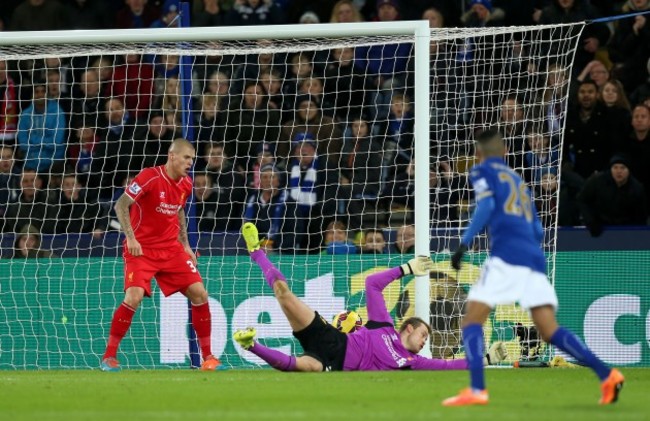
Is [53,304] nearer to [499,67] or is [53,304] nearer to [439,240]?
[439,240]

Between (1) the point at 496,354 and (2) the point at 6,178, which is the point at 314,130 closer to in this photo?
(2) the point at 6,178

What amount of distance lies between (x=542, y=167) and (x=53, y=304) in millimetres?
6142

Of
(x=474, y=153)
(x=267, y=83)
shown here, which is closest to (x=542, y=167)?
(x=474, y=153)

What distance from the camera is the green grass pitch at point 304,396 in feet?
29.3

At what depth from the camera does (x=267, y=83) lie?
17.4 m

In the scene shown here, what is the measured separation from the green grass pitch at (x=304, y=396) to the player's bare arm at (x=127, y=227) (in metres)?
1.24

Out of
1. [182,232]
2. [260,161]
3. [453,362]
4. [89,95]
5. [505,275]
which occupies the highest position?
[89,95]

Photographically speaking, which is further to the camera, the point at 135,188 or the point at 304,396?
the point at 135,188

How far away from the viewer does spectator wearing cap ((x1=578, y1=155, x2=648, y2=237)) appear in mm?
15969

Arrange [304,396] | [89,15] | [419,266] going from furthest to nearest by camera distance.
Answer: [89,15] → [419,266] → [304,396]

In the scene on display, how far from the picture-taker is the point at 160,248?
13781 millimetres

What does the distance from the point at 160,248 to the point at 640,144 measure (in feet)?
21.3

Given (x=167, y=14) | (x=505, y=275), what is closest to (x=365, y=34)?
(x=505, y=275)

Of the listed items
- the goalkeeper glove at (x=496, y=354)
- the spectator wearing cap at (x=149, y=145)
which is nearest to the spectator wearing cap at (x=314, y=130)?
the spectator wearing cap at (x=149, y=145)
